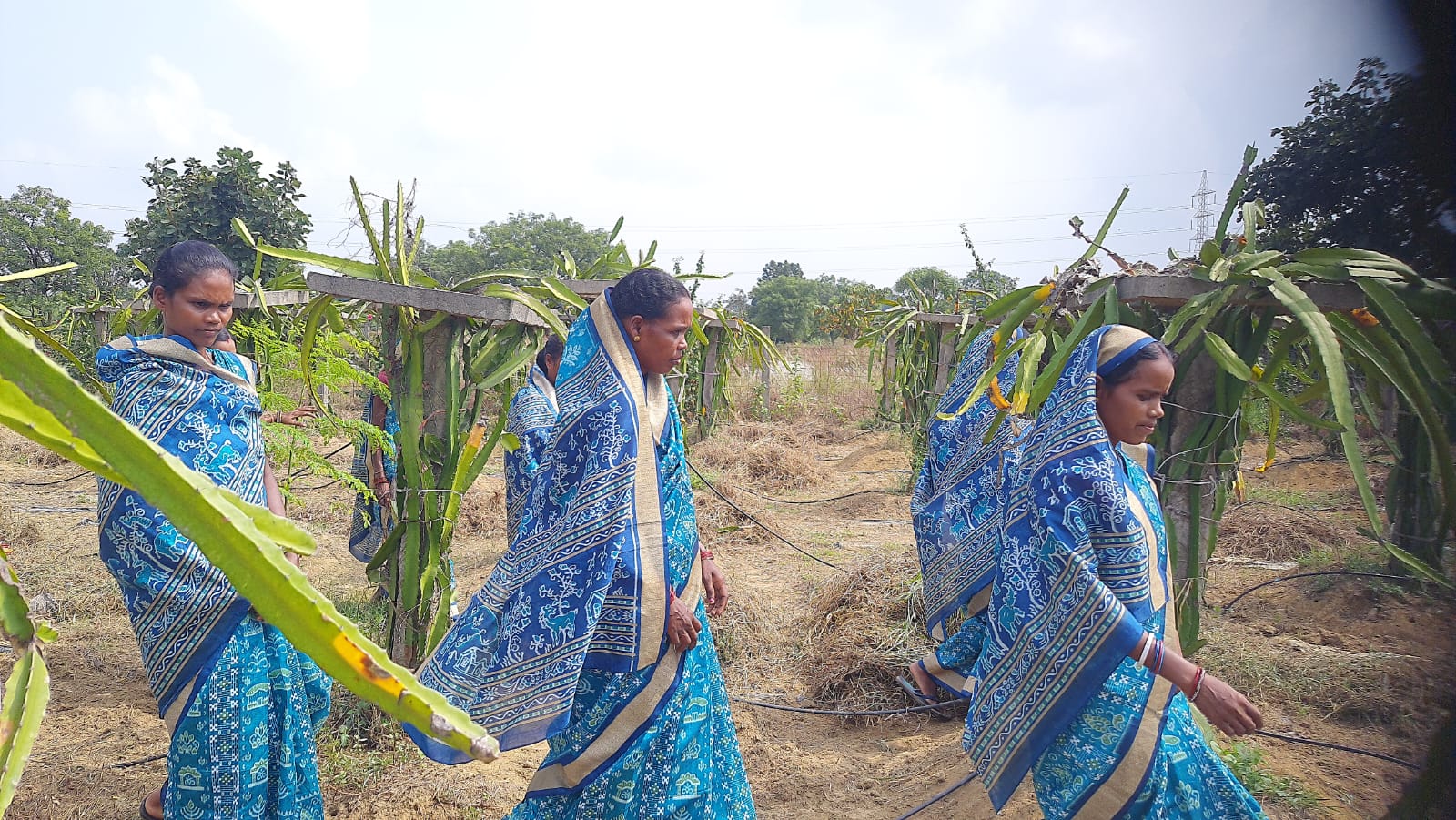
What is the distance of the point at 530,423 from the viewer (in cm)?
318

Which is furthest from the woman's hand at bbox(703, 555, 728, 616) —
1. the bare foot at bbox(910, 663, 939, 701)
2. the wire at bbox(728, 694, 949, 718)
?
the bare foot at bbox(910, 663, 939, 701)

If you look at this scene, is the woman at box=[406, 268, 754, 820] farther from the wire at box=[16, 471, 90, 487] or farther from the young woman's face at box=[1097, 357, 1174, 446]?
the wire at box=[16, 471, 90, 487]

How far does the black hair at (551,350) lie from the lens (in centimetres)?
339

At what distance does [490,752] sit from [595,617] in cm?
124

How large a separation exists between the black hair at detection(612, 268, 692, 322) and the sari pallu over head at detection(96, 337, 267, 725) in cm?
113

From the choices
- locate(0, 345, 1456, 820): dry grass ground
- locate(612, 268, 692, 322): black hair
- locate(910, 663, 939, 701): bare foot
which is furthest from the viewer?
locate(910, 663, 939, 701): bare foot

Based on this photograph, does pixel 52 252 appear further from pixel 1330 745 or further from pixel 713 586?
pixel 1330 745

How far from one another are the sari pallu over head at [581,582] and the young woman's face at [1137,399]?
109cm

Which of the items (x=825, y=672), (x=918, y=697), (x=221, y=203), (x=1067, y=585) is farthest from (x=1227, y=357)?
(x=221, y=203)

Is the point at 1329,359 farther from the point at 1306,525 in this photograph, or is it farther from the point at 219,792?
the point at 1306,525

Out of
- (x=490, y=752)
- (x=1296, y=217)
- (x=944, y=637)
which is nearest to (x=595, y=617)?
(x=490, y=752)

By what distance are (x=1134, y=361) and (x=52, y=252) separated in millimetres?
14080

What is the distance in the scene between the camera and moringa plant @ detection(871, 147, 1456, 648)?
1.82 meters

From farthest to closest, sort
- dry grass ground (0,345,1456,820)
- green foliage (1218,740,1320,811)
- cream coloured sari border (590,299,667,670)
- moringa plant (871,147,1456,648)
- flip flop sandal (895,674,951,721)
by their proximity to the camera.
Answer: flip flop sandal (895,674,951,721), dry grass ground (0,345,1456,820), green foliage (1218,740,1320,811), cream coloured sari border (590,299,667,670), moringa plant (871,147,1456,648)
